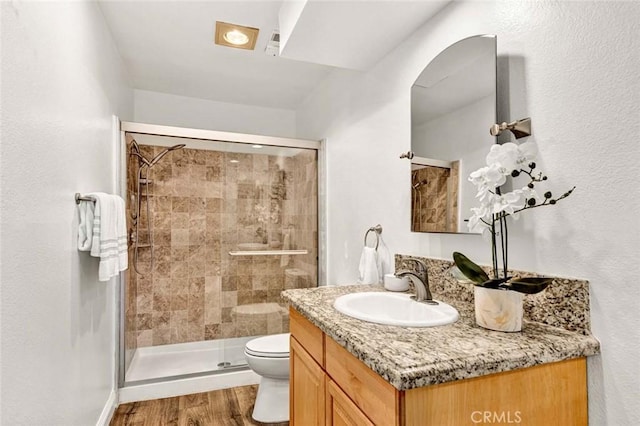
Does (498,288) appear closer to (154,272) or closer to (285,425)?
(285,425)

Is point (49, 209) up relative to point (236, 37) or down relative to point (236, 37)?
down

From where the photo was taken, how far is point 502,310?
97cm

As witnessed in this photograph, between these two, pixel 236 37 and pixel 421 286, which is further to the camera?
pixel 236 37

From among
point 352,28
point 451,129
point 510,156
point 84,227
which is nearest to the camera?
point 510,156

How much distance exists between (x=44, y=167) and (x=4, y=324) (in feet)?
1.75

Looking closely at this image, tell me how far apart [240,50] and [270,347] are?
6.61 feet

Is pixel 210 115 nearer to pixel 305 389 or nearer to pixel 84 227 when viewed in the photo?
pixel 84 227

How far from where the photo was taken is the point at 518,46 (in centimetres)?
117

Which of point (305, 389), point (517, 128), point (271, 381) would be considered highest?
point (517, 128)

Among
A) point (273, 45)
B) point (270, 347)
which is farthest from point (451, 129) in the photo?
point (270, 347)

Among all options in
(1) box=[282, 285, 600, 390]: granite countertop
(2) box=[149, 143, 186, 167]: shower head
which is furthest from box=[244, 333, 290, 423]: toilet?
(2) box=[149, 143, 186, 167]: shower head

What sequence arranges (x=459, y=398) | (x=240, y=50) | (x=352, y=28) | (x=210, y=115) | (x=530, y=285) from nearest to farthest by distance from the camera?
(x=459, y=398), (x=530, y=285), (x=352, y=28), (x=240, y=50), (x=210, y=115)

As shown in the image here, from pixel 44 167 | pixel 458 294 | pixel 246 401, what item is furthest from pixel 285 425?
pixel 44 167

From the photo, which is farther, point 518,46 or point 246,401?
point 246,401
